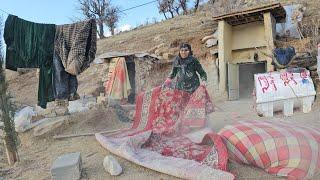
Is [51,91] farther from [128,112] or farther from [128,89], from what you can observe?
→ [128,89]

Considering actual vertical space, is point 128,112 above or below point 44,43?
below

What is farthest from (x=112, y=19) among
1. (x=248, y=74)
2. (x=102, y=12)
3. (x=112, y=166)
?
(x=112, y=166)

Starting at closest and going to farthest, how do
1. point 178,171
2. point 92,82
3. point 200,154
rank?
1. point 178,171
2. point 200,154
3. point 92,82

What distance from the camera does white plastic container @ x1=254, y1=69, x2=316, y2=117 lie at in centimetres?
744

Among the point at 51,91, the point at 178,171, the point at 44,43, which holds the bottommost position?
the point at 178,171

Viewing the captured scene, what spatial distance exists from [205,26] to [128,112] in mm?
10832

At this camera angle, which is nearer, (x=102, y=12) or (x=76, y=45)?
(x=76, y=45)

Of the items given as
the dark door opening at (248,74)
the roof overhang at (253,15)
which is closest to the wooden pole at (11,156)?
the roof overhang at (253,15)

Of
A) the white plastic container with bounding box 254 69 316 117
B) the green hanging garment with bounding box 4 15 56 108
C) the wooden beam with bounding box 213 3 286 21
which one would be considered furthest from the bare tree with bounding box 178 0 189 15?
the green hanging garment with bounding box 4 15 56 108

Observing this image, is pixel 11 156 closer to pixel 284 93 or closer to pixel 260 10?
pixel 284 93

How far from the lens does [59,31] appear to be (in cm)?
647

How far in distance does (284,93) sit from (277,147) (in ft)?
13.3

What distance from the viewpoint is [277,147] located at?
12.1ft

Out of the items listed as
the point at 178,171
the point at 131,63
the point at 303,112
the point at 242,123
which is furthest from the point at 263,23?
the point at 178,171
